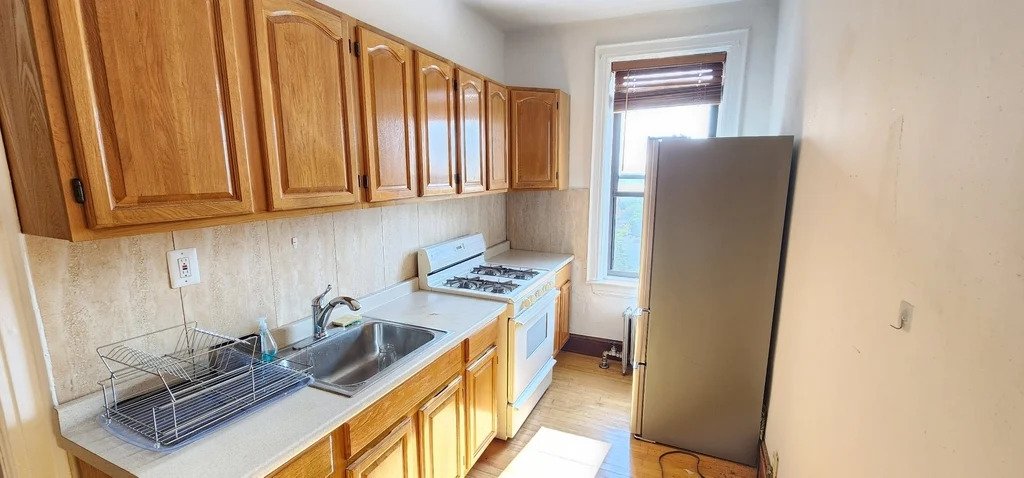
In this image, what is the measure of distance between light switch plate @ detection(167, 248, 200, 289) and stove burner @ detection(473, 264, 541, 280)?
1.72 metres

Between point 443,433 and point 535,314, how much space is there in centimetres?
96

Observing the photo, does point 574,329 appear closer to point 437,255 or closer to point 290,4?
point 437,255

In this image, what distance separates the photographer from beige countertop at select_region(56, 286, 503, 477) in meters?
0.96

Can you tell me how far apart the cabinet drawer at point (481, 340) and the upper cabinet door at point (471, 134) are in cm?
80

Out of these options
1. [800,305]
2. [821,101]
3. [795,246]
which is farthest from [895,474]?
[821,101]

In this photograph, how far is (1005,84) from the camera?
60 cm

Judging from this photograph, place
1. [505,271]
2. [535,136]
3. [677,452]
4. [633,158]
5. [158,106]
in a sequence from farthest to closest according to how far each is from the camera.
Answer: [633,158] < [535,136] < [505,271] < [677,452] < [158,106]

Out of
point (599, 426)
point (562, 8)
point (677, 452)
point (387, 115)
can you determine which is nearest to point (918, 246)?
point (387, 115)

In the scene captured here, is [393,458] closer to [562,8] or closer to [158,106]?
[158,106]

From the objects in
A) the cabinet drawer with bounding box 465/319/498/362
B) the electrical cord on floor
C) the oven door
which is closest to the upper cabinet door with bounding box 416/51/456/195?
the cabinet drawer with bounding box 465/319/498/362

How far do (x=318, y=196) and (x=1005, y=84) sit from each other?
5.43 ft

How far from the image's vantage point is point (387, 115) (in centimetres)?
172

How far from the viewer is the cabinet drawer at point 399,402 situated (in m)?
1.29

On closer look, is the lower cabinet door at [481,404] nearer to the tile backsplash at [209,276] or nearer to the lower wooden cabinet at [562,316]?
the tile backsplash at [209,276]
